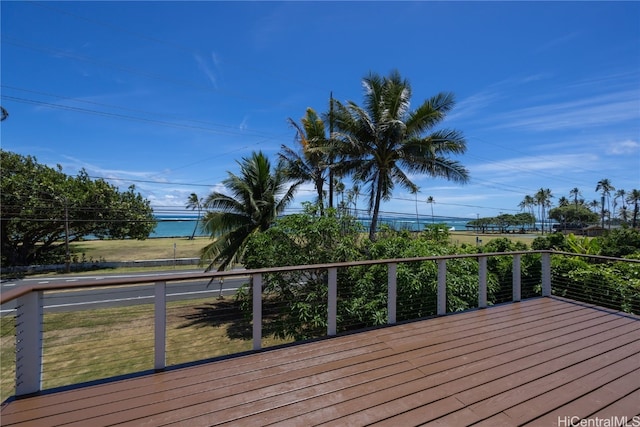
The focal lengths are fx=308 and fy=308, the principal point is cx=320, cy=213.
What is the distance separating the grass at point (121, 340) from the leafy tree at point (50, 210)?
34.8 feet

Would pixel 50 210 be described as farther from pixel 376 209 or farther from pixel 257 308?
pixel 257 308

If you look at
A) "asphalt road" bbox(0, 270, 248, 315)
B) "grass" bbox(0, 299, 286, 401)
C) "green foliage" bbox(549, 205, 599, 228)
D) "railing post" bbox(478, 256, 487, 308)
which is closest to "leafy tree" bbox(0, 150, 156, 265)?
"asphalt road" bbox(0, 270, 248, 315)

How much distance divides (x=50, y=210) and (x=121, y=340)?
48.5 ft

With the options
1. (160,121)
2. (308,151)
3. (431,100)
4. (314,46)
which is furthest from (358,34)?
(160,121)

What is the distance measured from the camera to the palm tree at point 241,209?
10172mm

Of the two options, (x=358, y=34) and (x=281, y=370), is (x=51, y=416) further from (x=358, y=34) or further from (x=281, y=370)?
(x=358, y=34)

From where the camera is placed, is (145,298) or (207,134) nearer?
(145,298)

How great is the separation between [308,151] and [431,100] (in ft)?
15.4

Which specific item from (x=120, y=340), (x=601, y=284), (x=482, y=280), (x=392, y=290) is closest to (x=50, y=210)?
(x=120, y=340)

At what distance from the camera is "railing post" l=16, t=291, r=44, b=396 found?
6.96 feet

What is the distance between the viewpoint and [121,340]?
816cm

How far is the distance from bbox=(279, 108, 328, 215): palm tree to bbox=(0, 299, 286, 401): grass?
584cm

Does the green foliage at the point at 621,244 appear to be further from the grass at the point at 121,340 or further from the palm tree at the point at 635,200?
the palm tree at the point at 635,200

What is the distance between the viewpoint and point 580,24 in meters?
7.79
